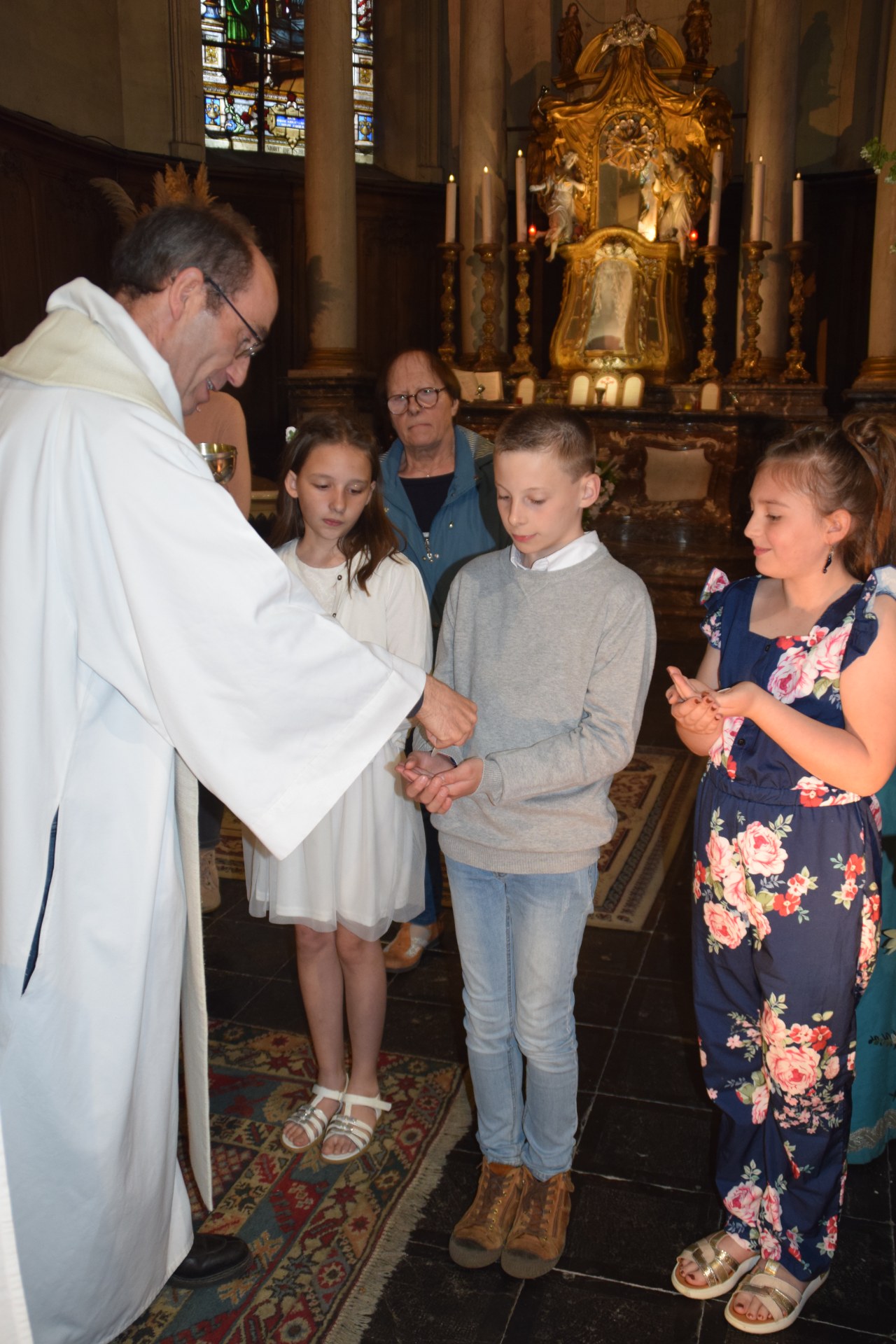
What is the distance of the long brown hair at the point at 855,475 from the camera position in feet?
6.05

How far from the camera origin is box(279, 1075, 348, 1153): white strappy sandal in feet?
8.21

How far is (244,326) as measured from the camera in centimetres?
188

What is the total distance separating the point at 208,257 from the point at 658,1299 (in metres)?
2.00

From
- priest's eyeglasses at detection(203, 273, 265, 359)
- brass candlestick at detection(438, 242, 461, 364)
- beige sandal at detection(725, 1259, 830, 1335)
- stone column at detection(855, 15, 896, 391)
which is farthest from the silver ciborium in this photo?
stone column at detection(855, 15, 896, 391)

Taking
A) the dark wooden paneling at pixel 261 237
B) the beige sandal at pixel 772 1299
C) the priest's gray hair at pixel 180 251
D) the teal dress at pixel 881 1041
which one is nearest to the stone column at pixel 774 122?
the dark wooden paneling at pixel 261 237

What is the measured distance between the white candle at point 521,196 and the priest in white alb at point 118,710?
20.5ft

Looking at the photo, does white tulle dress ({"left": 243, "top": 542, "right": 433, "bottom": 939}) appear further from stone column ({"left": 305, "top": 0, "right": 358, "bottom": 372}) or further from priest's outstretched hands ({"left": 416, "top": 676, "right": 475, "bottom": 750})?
stone column ({"left": 305, "top": 0, "right": 358, "bottom": 372})

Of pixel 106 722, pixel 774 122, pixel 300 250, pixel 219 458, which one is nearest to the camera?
pixel 106 722

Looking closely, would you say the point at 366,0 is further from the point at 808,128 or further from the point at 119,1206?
the point at 119,1206

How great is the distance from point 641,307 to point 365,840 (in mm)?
7216

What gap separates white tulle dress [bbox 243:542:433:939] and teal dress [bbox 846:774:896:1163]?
964 mm

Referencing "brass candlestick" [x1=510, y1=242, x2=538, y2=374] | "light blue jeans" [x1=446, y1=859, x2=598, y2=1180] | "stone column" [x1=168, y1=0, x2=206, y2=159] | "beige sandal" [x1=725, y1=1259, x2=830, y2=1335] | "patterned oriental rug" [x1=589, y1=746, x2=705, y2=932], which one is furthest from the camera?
"stone column" [x1=168, y1=0, x2=206, y2=159]

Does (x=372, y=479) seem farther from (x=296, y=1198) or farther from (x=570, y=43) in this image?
(x=570, y=43)

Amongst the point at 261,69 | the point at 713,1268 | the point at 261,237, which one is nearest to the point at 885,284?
the point at 261,237
